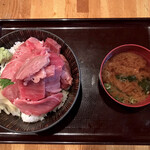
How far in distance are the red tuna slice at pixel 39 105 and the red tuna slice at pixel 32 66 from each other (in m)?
0.18

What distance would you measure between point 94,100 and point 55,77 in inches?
14.9

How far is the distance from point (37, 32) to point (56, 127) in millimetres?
732

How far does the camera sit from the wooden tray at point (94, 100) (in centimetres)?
129

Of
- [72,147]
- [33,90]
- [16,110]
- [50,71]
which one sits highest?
[50,71]

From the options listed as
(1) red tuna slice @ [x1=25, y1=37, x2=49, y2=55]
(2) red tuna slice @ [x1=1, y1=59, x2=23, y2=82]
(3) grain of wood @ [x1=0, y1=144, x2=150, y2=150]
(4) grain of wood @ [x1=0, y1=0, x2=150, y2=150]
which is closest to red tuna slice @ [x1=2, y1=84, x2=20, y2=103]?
(2) red tuna slice @ [x1=1, y1=59, x2=23, y2=82]

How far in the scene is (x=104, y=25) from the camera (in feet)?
4.80

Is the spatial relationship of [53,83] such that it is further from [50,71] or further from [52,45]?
[52,45]

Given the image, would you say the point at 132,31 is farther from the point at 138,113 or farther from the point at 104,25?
the point at 138,113

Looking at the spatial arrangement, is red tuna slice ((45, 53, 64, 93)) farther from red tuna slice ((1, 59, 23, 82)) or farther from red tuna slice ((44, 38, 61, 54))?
red tuna slice ((1, 59, 23, 82))

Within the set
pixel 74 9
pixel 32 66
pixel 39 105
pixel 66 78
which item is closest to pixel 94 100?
pixel 66 78

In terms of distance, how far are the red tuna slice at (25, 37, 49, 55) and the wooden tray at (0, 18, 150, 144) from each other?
9.9 inches

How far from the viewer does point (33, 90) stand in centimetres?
114

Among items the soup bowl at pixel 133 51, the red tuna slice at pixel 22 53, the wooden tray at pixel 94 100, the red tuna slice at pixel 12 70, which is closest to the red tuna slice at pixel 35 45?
the red tuna slice at pixel 22 53

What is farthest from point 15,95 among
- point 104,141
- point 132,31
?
point 132,31
